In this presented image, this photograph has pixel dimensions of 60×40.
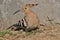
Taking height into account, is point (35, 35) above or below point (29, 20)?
below

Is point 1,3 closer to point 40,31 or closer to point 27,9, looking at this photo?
point 27,9

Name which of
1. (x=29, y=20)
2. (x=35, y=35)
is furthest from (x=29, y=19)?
(x=35, y=35)

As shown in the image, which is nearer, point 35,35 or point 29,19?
point 35,35

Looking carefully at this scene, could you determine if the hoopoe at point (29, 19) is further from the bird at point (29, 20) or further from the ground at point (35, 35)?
the ground at point (35, 35)

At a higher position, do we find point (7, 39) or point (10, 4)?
point (10, 4)

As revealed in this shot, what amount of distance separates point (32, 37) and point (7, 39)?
2.13ft

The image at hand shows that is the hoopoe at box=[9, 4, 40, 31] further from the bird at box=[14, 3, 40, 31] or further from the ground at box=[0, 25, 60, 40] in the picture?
the ground at box=[0, 25, 60, 40]

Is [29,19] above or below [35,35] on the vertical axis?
above

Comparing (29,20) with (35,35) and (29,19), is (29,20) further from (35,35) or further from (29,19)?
(35,35)

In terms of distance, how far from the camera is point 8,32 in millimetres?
6250

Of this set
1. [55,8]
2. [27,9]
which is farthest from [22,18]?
[55,8]

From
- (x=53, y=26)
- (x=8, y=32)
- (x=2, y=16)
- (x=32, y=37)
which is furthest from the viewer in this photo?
(x=2, y=16)

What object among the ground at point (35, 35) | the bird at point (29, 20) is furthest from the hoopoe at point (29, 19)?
the ground at point (35, 35)

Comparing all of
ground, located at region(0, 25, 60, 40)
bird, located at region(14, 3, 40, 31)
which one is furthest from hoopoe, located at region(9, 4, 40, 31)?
ground, located at region(0, 25, 60, 40)
